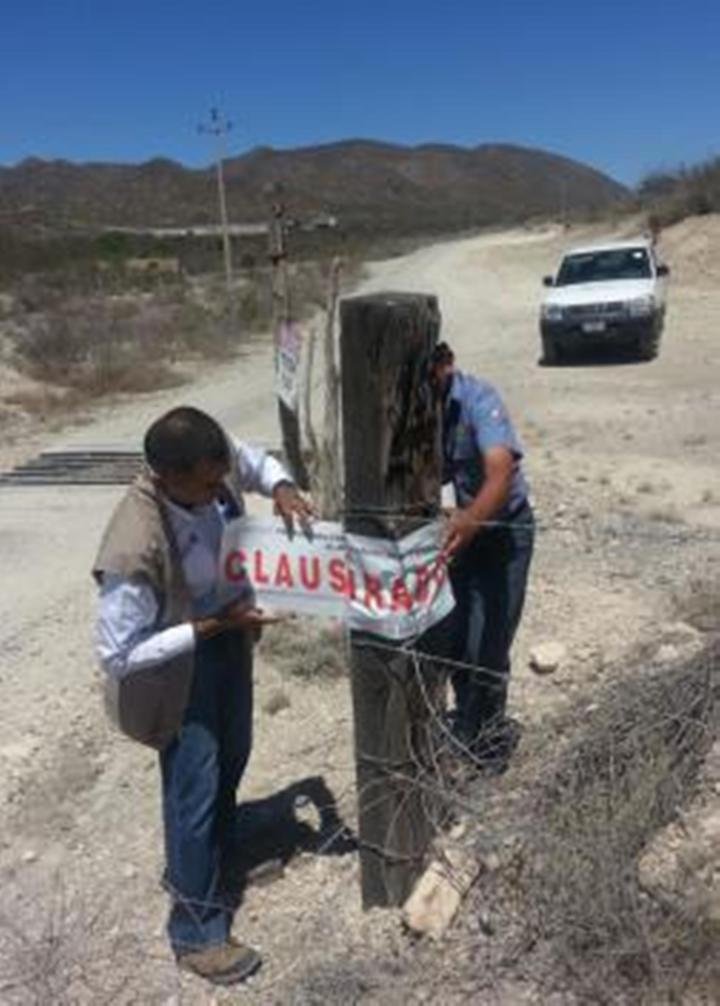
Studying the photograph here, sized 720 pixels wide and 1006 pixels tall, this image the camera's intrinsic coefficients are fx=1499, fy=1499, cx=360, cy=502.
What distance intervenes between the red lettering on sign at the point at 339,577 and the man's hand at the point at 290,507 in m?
0.13

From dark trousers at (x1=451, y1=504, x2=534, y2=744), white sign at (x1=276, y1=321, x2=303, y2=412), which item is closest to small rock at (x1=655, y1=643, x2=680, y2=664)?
dark trousers at (x1=451, y1=504, x2=534, y2=744)

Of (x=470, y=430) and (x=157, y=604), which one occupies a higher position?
(x=470, y=430)

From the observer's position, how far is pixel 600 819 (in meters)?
3.94

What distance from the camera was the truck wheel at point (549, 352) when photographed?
20422 millimetres

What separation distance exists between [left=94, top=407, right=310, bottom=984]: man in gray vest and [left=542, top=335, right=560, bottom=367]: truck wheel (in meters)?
16.3

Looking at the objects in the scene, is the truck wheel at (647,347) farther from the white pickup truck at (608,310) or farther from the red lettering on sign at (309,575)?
the red lettering on sign at (309,575)

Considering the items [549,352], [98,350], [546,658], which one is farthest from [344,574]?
[98,350]

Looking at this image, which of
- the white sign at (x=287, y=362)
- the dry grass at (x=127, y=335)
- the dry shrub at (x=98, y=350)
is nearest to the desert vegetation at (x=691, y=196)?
the dry grass at (x=127, y=335)

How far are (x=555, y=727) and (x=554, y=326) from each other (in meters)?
15.9

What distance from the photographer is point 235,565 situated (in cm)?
415

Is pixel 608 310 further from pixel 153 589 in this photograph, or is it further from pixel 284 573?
pixel 153 589

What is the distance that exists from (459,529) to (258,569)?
642mm

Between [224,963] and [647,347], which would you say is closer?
[224,963]

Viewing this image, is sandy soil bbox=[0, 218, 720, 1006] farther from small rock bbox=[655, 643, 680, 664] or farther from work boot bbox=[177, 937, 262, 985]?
small rock bbox=[655, 643, 680, 664]
